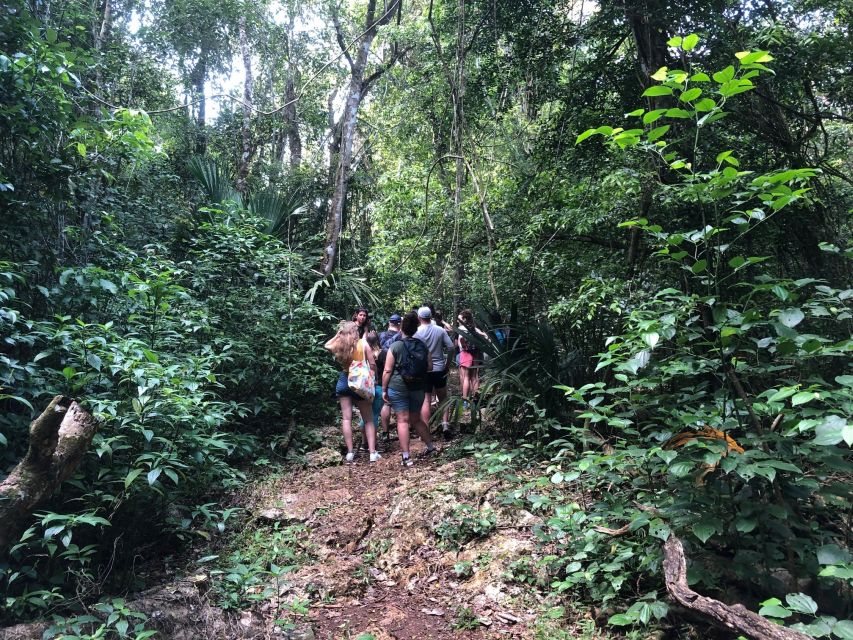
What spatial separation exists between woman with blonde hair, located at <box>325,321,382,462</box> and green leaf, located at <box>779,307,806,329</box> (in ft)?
13.6

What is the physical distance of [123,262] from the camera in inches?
185

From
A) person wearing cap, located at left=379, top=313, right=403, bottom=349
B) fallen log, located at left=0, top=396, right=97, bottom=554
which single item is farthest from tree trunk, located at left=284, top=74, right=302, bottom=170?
fallen log, located at left=0, top=396, right=97, bottom=554

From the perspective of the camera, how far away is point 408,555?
3.73m

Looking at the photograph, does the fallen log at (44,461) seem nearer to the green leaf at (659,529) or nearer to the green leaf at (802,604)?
the green leaf at (659,529)

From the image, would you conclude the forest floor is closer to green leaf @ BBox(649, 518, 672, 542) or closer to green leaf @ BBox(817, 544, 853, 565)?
green leaf @ BBox(649, 518, 672, 542)

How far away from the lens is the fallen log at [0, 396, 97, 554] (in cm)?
269

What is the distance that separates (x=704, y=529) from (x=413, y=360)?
3.41 m

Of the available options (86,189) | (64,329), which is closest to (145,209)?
(86,189)

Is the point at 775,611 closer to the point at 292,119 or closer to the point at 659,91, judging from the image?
the point at 659,91

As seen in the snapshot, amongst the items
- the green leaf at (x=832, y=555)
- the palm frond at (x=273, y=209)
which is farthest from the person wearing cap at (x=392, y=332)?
the green leaf at (x=832, y=555)

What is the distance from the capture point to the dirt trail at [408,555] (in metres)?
3.01

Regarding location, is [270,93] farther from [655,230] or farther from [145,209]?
[655,230]

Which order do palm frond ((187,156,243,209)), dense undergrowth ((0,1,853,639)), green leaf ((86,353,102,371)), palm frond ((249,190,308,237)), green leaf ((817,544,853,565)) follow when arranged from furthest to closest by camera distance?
palm frond ((249,190,308,237)) < palm frond ((187,156,243,209)) < green leaf ((86,353,102,371)) < dense undergrowth ((0,1,853,639)) < green leaf ((817,544,853,565))

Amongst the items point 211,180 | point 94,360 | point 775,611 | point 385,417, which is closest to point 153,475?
point 94,360
